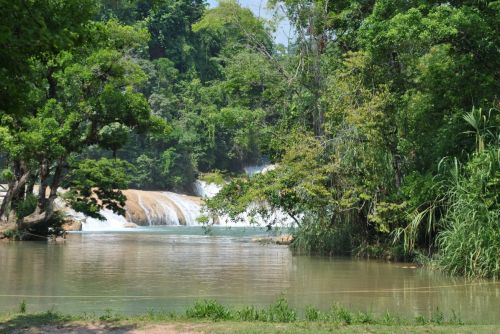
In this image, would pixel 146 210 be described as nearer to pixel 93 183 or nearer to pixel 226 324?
pixel 93 183

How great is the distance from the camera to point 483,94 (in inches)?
656

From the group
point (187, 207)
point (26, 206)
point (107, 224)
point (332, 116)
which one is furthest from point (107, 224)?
point (332, 116)

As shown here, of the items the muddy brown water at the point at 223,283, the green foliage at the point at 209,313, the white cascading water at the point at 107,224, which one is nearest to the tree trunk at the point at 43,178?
the muddy brown water at the point at 223,283

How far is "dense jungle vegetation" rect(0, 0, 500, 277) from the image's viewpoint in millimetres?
14031

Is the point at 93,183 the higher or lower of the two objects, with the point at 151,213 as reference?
higher

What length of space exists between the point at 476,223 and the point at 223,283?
5240mm

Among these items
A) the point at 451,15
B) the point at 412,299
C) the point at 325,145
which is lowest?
the point at 412,299

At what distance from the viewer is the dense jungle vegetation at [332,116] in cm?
1403

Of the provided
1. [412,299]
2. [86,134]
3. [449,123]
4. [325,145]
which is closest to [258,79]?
[325,145]

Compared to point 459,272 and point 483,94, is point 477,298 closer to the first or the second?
point 459,272

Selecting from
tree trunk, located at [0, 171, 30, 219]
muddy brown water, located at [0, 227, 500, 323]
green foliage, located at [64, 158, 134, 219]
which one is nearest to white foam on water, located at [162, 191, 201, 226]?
green foliage, located at [64, 158, 134, 219]

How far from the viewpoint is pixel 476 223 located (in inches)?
549

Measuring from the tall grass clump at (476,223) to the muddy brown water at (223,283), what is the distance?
35 cm

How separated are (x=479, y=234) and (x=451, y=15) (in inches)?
192
